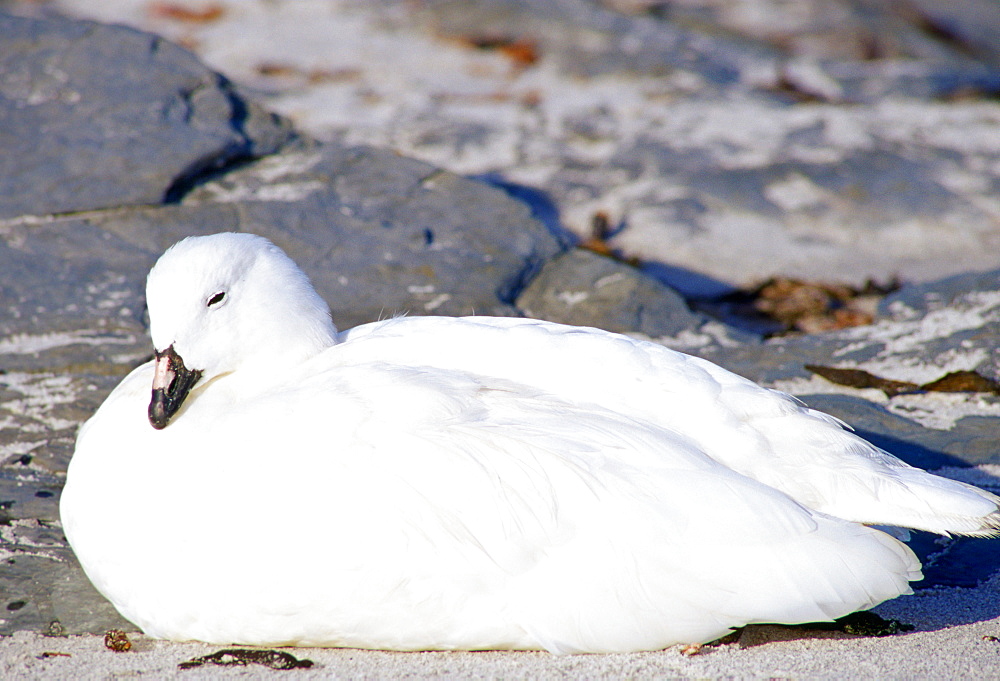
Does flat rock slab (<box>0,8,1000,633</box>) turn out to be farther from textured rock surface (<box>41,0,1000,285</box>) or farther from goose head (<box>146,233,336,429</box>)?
goose head (<box>146,233,336,429</box>)

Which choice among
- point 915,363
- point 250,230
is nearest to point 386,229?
point 250,230

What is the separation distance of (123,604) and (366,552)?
808 mm

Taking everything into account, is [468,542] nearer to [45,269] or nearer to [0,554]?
[0,554]

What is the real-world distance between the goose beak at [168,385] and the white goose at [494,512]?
10mm

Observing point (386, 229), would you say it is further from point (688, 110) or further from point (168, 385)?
point (688, 110)

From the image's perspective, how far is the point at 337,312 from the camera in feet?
16.9

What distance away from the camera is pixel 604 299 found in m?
5.48

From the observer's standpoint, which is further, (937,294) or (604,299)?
(937,294)

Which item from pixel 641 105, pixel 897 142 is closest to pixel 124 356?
pixel 641 105

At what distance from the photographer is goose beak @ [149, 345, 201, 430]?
3.13 meters

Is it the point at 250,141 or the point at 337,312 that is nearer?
the point at 337,312

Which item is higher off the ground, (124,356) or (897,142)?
(897,142)

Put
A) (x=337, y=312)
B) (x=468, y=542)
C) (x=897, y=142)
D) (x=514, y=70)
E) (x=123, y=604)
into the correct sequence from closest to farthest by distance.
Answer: (x=468, y=542) → (x=123, y=604) → (x=337, y=312) → (x=897, y=142) → (x=514, y=70)

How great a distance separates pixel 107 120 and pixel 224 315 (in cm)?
320
